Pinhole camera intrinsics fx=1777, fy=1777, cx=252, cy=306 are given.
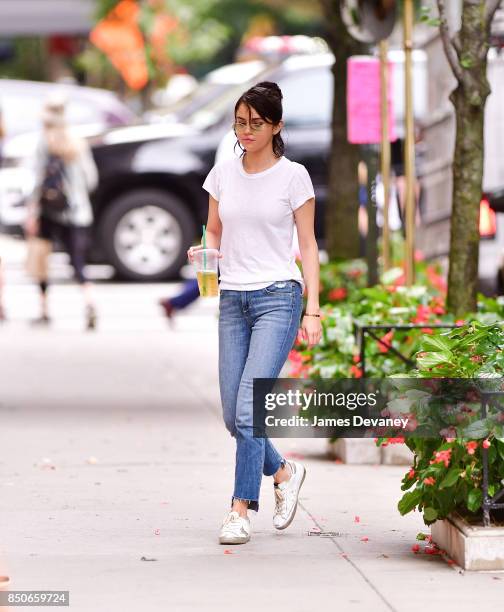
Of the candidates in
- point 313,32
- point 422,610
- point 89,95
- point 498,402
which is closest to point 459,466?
point 498,402

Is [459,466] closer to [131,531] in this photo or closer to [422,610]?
[422,610]

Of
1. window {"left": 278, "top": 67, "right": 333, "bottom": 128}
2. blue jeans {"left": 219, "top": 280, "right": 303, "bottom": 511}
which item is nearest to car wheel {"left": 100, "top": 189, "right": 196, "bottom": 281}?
window {"left": 278, "top": 67, "right": 333, "bottom": 128}

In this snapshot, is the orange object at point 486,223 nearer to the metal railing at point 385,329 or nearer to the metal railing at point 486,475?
the metal railing at point 385,329

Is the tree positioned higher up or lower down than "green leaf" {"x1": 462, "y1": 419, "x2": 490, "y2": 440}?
higher up

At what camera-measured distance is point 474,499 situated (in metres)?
5.93

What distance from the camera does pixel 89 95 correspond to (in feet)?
89.0

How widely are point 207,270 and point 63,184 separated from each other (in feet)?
27.2

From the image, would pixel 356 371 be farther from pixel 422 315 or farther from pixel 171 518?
pixel 171 518

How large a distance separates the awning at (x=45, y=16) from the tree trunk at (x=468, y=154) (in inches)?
1141

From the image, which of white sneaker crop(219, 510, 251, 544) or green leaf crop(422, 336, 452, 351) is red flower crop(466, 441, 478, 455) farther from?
white sneaker crop(219, 510, 251, 544)

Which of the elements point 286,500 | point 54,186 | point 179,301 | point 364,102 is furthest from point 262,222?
point 54,186

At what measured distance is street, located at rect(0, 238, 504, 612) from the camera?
5.66m

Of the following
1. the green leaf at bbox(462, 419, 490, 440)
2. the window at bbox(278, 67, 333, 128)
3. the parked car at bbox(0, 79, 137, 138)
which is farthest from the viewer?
the parked car at bbox(0, 79, 137, 138)

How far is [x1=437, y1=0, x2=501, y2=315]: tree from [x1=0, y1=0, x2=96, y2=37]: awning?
28975 mm
